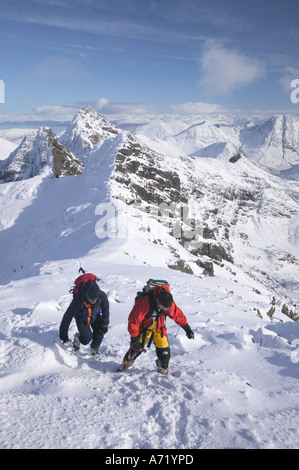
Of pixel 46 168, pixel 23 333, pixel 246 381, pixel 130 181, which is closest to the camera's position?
pixel 246 381

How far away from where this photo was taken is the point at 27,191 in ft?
172

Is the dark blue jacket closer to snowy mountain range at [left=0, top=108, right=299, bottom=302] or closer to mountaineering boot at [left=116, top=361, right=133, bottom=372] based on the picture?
mountaineering boot at [left=116, top=361, right=133, bottom=372]

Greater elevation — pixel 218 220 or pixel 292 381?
pixel 292 381

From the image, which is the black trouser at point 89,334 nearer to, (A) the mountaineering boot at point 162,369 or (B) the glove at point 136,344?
(B) the glove at point 136,344

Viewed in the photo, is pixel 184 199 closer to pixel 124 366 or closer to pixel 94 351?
pixel 94 351

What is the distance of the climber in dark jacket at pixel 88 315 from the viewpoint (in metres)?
5.08

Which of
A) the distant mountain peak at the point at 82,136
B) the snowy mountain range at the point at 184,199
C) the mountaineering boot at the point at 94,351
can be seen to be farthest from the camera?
the distant mountain peak at the point at 82,136

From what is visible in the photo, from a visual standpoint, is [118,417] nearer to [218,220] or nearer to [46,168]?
[46,168]

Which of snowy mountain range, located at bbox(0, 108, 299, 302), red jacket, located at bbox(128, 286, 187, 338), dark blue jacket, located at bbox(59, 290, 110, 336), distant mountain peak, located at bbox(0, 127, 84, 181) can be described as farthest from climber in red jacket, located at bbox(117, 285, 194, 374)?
distant mountain peak, located at bbox(0, 127, 84, 181)

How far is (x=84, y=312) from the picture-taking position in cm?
526

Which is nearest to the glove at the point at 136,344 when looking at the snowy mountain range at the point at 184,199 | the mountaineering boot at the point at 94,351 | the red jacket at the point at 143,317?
the red jacket at the point at 143,317

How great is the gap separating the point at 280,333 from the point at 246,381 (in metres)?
4.07

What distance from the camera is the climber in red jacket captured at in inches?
175
